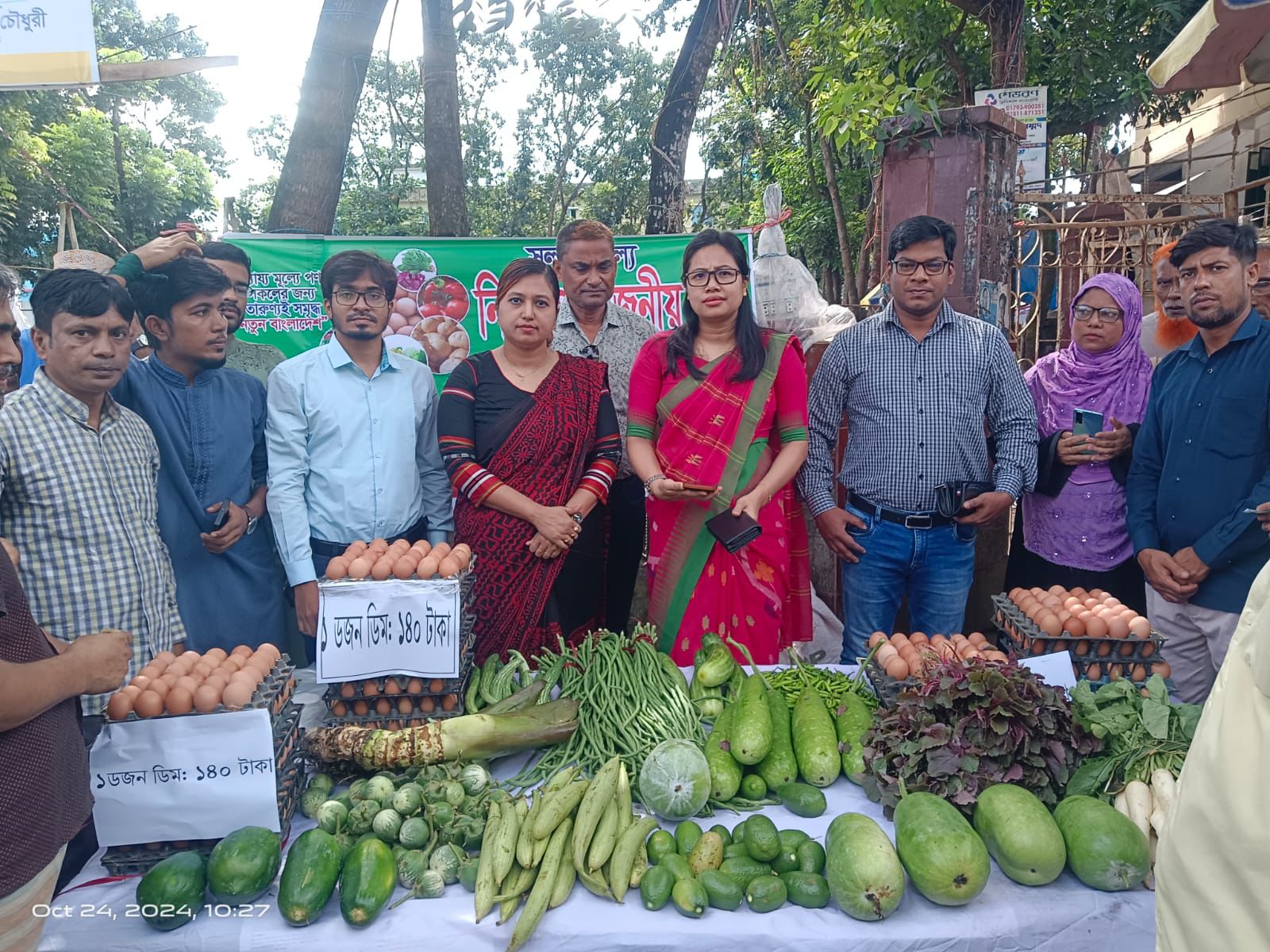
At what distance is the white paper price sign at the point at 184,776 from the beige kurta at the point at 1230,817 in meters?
1.52

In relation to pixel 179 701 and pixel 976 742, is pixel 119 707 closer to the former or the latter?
pixel 179 701

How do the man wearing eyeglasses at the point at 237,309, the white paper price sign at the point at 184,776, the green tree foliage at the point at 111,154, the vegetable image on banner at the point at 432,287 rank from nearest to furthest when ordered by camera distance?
the white paper price sign at the point at 184,776, the man wearing eyeglasses at the point at 237,309, the vegetable image on banner at the point at 432,287, the green tree foliage at the point at 111,154

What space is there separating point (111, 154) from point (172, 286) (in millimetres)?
20456

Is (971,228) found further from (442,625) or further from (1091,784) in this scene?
(442,625)

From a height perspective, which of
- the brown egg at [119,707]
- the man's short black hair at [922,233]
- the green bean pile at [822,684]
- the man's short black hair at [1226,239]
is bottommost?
the green bean pile at [822,684]

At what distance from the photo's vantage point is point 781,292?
4.70 metres

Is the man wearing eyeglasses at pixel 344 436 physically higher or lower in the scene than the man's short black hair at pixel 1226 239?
lower

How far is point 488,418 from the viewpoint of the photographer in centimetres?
269

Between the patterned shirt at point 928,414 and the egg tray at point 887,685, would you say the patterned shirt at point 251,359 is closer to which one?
the patterned shirt at point 928,414

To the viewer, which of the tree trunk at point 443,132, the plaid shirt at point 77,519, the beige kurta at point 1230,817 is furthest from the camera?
the tree trunk at point 443,132

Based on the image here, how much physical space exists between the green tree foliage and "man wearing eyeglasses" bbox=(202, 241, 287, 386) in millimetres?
10725

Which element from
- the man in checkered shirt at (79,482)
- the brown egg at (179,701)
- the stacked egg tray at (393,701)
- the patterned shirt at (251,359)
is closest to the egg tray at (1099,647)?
the stacked egg tray at (393,701)

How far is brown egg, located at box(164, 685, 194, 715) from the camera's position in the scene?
1621 mm

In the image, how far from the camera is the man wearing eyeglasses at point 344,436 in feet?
8.59
